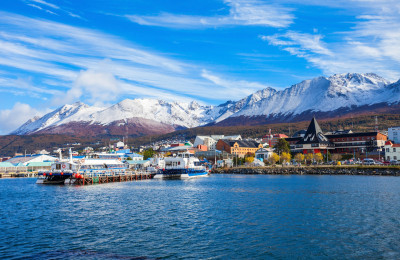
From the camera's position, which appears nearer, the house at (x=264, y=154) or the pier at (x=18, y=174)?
the pier at (x=18, y=174)

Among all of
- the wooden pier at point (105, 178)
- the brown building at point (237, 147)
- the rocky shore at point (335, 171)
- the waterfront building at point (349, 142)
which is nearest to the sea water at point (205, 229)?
the wooden pier at point (105, 178)

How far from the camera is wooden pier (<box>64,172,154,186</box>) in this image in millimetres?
58469

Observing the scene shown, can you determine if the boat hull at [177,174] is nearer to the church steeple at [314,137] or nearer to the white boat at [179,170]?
the white boat at [179,170]

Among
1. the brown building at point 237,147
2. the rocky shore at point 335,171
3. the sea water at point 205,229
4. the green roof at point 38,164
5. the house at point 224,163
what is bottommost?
the sea water at point 205,229

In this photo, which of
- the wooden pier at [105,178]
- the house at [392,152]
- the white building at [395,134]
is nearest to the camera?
the wooden pier at [105,178]

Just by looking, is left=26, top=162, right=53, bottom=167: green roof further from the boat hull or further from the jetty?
the boat hull

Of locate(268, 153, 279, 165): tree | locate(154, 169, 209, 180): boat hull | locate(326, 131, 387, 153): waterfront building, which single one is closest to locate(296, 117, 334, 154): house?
locate(326, 131, 387, 153): waterfront building

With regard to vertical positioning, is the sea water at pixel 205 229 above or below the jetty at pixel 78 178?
below

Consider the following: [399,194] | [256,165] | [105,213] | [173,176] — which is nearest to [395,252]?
[105,213]

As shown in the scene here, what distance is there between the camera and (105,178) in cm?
6406

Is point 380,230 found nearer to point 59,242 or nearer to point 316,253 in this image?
point 316,253

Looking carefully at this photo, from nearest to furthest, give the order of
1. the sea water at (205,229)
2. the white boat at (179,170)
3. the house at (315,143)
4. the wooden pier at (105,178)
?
the sea water at (205,229), the wooden pier at (105,178), the white boat at (179,170), the house at (315,143)

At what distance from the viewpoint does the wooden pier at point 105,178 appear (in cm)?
5847

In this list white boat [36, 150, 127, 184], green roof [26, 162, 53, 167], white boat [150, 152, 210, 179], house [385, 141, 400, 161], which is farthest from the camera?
green roof [26, 162, 53, 167]
